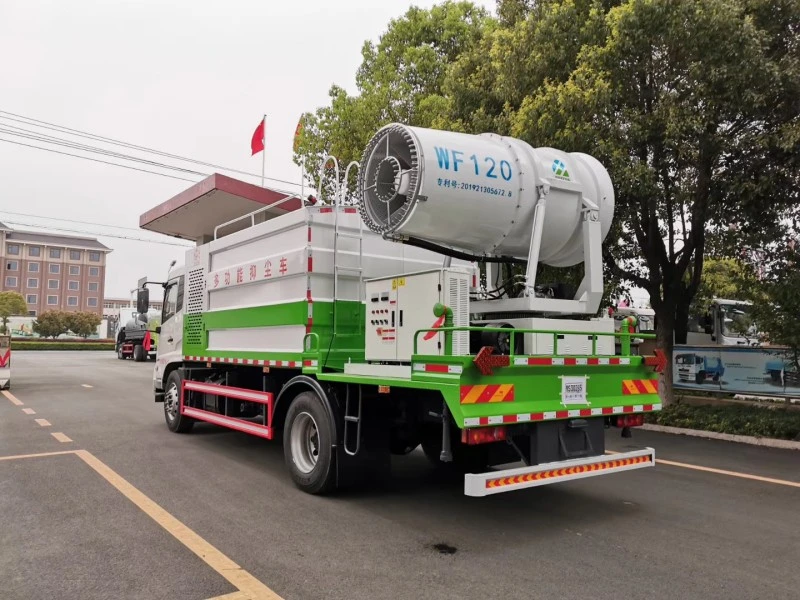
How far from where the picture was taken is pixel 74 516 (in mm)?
5082

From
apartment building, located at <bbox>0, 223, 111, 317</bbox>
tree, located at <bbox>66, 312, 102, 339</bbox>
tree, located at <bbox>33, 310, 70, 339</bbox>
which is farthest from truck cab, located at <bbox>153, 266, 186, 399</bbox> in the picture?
apartment building, located at <bbox>0, 223, 111, 317</bbox>

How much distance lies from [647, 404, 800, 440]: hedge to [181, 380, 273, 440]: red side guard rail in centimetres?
708

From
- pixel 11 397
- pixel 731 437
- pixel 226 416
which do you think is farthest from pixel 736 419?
pixel 11 397

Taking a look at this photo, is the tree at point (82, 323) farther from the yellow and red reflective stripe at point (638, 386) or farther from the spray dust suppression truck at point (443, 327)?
the yellow and red reflective stripe at point (638, 386)

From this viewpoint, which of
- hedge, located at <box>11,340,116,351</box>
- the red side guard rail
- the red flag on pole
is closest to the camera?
the red side guard rail

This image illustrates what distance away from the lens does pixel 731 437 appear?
959cm

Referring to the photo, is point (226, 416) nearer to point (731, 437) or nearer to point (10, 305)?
point (731, 437)

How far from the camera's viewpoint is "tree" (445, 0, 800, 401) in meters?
8.66

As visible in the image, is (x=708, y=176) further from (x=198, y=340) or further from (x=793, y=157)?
(x=198, y=340)

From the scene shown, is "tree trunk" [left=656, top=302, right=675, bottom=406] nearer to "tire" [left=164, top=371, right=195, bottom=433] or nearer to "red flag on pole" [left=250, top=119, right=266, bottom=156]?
"tire" [left=164, top=371, right=195, bottom=433]

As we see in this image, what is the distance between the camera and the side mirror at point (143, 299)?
9.58 meters

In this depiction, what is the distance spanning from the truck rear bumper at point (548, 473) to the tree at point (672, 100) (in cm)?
507

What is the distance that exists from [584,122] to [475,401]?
20.6 ft

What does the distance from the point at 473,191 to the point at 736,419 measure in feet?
23.2
